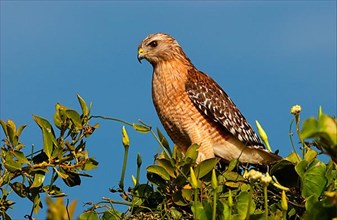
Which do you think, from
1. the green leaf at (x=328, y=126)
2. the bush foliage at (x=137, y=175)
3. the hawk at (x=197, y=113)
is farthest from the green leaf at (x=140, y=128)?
the green leaf at (x=328, y=126)

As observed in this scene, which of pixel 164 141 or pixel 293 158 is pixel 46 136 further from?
pixel 293 158

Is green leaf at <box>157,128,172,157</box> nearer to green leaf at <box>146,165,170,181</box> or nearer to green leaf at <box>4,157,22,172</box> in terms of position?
green leaf at <box>146,165,170,181</box>

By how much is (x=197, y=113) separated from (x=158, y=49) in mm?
837

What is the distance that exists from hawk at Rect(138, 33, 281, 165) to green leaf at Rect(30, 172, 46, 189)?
2661 millimetres

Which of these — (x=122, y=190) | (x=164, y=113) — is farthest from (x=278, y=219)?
(x=164, y=113)

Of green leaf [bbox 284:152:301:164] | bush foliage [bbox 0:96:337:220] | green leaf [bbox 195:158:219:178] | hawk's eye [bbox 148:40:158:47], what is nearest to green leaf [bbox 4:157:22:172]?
bush foliage [bbox 0:96:337:220]

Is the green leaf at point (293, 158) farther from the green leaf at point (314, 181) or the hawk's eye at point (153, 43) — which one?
the hawk's eye at point (153, 43)

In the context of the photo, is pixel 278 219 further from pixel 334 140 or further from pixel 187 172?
pixel 334 140

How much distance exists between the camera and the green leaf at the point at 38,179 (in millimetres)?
4234

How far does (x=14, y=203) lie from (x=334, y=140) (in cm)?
295

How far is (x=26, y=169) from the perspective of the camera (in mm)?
4273

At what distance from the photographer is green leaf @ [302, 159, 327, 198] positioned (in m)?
3.40

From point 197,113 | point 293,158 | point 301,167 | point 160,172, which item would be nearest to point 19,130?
point 160,172

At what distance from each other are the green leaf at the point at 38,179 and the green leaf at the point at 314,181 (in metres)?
1.49
